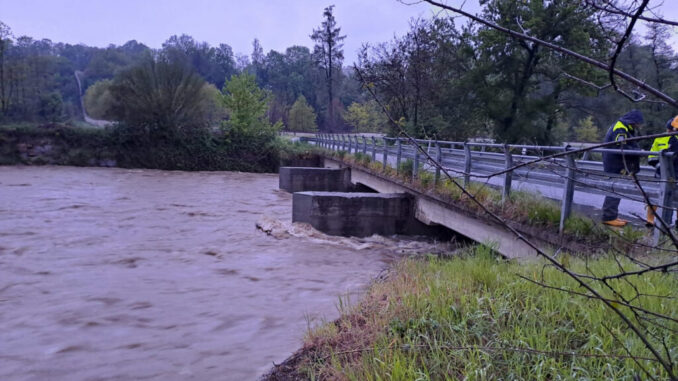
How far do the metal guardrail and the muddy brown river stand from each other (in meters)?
2.70

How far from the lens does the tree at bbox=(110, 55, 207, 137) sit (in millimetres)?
39750

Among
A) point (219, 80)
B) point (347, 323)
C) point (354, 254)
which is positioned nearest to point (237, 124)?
point (354, 254)

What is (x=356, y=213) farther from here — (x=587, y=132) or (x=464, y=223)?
(x=587, y=132)

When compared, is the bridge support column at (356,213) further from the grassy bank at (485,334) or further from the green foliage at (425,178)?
the grassy bank at (485,334)

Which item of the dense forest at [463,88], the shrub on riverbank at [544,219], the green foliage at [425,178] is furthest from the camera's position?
the dense forest at [463,88]

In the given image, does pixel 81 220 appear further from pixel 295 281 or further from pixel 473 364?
pixel 473 364

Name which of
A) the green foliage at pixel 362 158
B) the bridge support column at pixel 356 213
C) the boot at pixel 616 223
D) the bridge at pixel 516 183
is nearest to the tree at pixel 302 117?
the green foliage at pixel 362 158

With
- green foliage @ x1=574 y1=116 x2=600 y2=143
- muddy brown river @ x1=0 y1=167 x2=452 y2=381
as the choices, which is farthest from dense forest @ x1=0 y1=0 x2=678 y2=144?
muddy brown river @ x1=0 y1=167 x2=452 y2=381

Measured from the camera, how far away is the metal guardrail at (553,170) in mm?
2370

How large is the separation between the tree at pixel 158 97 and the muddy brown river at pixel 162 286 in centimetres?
2120

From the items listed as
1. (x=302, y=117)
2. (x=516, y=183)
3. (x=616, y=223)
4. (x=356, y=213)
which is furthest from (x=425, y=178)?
(x=302, y=117)

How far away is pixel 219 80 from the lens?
122938 mm

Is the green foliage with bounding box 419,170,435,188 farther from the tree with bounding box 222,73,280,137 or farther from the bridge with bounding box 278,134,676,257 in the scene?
the tree with bounding box 222,73,280,137

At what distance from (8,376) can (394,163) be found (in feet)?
45.9
